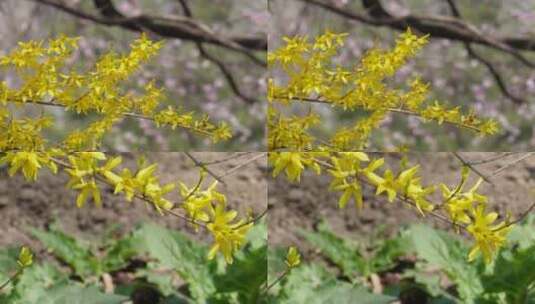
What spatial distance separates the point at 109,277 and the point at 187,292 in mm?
196

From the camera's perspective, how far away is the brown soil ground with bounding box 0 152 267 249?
95.2 inches

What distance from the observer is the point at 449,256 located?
7.29 feet

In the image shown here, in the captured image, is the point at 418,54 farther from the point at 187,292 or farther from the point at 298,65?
the point at 187,292

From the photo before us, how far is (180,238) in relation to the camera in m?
2.27

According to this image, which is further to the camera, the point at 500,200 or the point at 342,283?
the point at 500,200

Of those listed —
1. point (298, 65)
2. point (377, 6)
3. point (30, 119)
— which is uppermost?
point (377, 6)

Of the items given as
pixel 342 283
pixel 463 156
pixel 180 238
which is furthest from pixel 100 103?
pixel 463 156

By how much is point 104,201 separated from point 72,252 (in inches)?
8.0

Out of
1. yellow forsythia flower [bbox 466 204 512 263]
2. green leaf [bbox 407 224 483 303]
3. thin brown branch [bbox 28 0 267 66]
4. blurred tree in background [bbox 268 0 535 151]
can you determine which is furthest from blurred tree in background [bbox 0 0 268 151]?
yellow forsythia flower [bbox 466 204 512 263]

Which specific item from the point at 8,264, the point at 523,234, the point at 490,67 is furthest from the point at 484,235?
the point at 8,264

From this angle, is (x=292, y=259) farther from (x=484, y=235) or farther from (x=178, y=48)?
(x=178, y=48)

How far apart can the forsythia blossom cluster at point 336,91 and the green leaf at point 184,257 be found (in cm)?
31

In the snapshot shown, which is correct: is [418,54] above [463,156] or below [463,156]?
above

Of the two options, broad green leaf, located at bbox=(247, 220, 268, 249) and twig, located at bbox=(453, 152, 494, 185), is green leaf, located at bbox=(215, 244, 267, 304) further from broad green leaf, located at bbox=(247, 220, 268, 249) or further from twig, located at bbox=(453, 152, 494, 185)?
twig, located at bbox=(453, 152, 494, 185)
